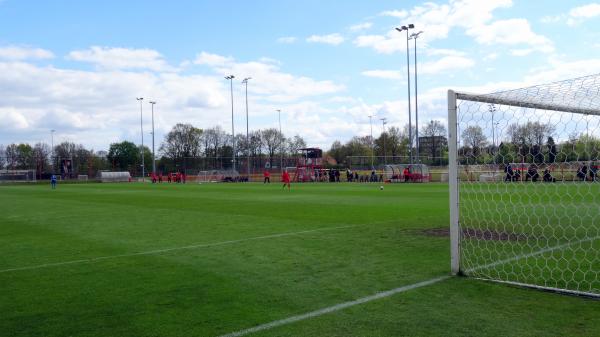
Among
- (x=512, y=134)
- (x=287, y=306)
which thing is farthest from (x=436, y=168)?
(x=287, y=306)

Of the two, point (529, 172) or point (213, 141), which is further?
point (213, 141)

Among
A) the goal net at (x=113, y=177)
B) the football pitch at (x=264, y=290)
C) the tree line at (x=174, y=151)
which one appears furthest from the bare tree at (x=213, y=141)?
the football pitch at (x=264, y=290)

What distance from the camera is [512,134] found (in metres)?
7.36

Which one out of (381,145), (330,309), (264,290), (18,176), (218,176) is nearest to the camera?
(330,309)

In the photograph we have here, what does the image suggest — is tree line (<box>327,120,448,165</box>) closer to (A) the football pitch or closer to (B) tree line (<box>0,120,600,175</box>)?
(B) tree line (<box>0,120,600,175</box>)

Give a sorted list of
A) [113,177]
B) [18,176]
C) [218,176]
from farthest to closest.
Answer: [113,177]
[18,176]
[218,176]

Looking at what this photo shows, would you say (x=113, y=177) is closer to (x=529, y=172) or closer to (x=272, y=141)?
(x=272, y=141)

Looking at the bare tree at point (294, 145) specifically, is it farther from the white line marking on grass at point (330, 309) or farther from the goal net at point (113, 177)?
the white line marking on grass at point (330, 309)

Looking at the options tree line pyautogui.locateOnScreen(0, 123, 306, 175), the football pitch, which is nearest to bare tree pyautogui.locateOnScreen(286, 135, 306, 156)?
tree line pyautogui.locateOnScreen(0, 123, 306, 175)

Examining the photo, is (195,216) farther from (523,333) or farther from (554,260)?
(523,333)

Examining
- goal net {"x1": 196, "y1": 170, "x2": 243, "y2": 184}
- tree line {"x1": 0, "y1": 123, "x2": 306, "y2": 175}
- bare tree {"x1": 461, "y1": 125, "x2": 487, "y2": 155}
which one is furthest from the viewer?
tree line {"x1": 0, "y1": 123, "x2": 306, "y2": 175}

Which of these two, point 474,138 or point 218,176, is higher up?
point 474,138

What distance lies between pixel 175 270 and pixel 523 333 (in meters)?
4.77

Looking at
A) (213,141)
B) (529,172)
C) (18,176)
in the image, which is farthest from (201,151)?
(529,172)
